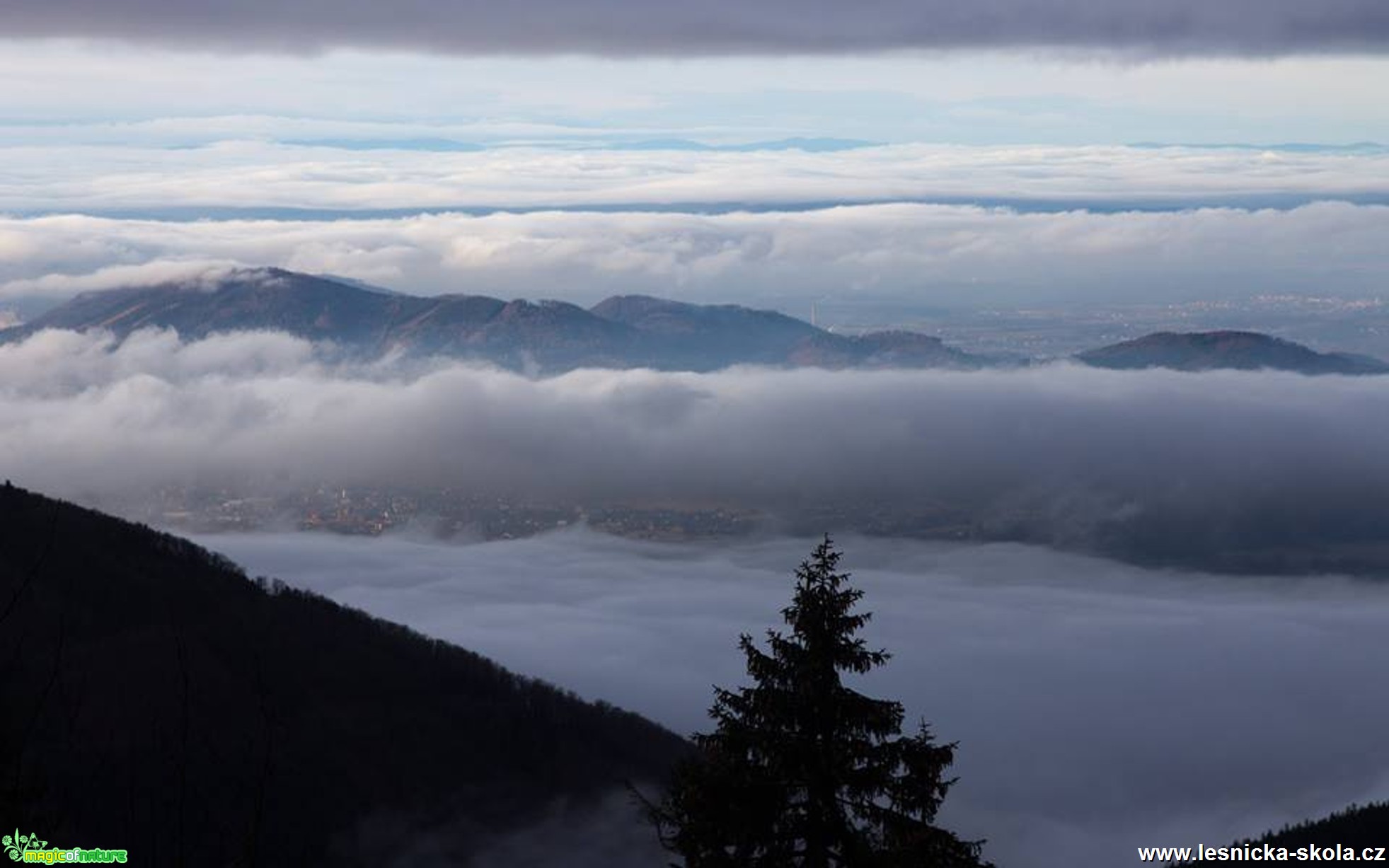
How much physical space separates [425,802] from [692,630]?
11879 centimetres

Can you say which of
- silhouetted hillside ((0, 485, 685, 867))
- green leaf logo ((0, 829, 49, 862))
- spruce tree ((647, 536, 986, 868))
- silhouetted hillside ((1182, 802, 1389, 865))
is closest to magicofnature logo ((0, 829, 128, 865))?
green leaf logo ((0, 829, 49, 862))

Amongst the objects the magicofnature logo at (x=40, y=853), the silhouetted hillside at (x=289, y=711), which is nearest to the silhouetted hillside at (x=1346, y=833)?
the silhouetted hillside at (x=289, y=711)

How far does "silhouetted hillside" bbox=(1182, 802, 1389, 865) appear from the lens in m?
79.2

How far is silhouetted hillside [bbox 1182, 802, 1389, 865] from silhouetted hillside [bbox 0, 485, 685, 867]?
1472 inches

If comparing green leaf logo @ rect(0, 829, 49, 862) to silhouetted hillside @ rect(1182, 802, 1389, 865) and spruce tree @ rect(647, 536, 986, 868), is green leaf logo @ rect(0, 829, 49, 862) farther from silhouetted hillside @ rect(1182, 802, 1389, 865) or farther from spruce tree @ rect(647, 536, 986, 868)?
silhouetted hillside @ rect(1182, 802, 1389, 865)

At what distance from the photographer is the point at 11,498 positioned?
10119 cm

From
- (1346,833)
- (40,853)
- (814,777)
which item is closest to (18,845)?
(40,853)

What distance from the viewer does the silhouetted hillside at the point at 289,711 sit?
70062 mm

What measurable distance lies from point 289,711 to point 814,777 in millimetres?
76308

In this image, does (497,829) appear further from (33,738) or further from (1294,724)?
(1294,724)

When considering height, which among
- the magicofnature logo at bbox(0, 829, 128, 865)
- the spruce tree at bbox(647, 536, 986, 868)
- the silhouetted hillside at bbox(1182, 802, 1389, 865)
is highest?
the silhouetted hillside at bbox(1182, 802, 1389, 865)

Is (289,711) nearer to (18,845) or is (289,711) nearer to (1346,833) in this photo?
(1346,833)

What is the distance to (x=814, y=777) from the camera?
51.2 ft

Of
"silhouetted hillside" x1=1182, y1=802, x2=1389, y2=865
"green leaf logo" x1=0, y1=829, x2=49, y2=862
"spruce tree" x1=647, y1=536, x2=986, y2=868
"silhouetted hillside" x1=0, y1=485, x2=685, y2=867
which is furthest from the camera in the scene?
"silhouetted hillside" x1=1182, y1=802, x2=1389, y2=865
